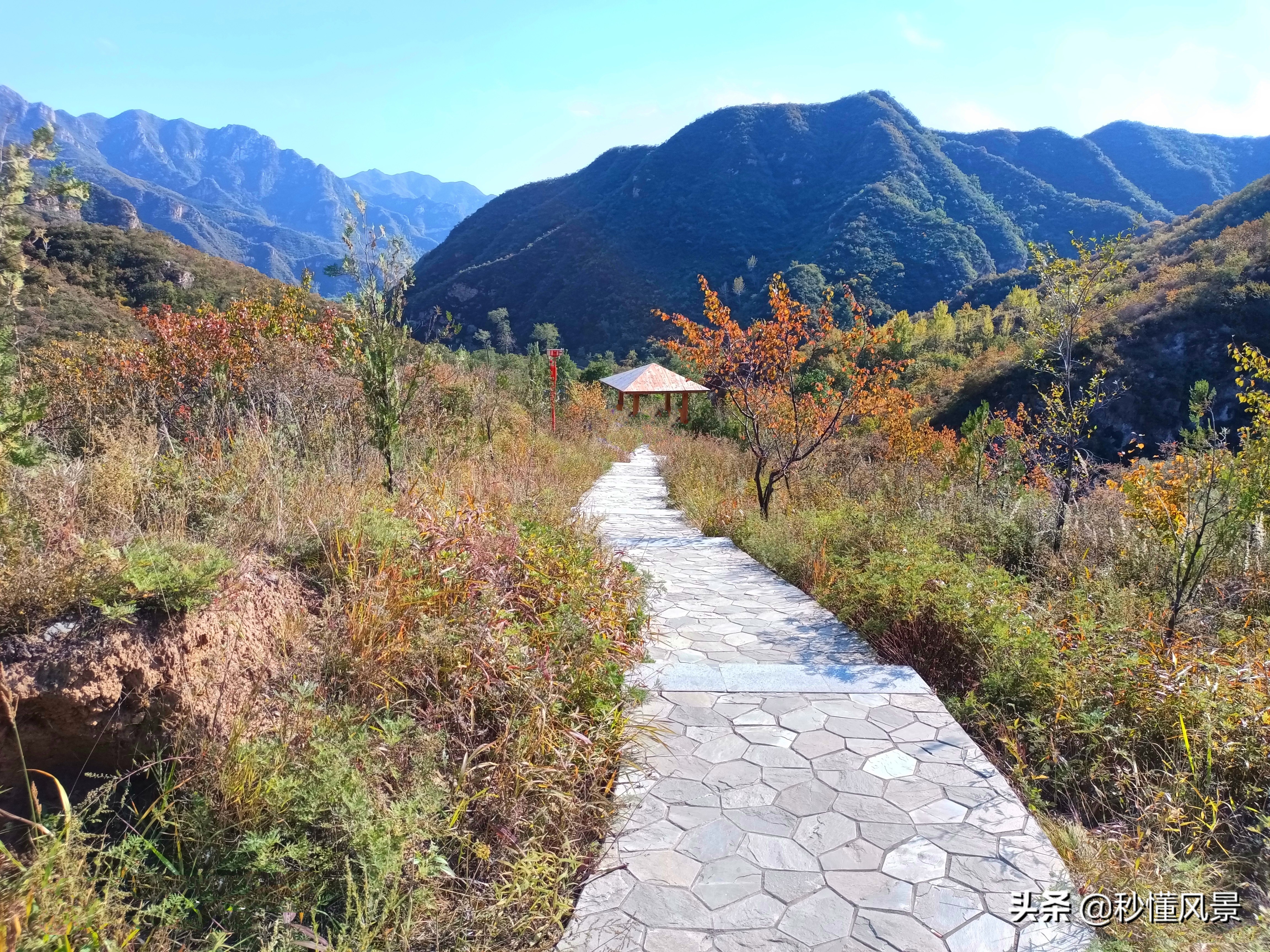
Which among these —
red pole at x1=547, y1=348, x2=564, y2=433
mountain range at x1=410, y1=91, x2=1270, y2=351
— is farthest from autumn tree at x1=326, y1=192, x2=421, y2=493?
mountain range at x1=410, y1=91, x2=1270, y2=351

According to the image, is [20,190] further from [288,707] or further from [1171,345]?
[1171,345]

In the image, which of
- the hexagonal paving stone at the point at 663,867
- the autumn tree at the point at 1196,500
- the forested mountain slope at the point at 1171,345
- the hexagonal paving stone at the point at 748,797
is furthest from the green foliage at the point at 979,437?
the forested mountain slope at the point at 1171,345

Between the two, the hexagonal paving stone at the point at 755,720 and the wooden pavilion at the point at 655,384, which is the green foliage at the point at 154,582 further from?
the wooden pavilion at the point at 655,384

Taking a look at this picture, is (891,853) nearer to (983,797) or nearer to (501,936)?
(983,797)

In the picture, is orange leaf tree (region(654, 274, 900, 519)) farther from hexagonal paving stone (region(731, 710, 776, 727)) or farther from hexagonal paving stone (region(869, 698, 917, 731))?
hexagonal paving stone (region(731, 710, 776, 727))

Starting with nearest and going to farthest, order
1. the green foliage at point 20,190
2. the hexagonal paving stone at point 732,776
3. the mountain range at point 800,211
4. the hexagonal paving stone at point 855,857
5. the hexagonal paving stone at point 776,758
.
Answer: the hexagonal paving stone at point 855,857 < the green foliage at point 20,190 < the hexagonal paving stone at point 732,776 < the hexagonal paving stone at point 776,758 < the mountain range at point 800,211

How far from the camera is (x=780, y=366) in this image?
23.9 ft

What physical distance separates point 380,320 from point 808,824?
12.1 ft

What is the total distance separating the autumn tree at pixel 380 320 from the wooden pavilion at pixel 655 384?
1436 cm

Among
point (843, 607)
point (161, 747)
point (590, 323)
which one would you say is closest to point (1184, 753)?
point (843, 607)

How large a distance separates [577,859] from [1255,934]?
1.90 metres

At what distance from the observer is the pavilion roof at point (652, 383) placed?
1958 cm

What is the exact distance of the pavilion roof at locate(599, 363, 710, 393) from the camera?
64.2 feet

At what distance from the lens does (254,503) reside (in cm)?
328
